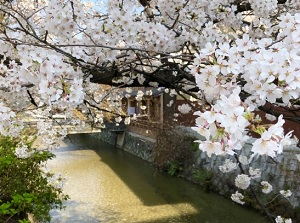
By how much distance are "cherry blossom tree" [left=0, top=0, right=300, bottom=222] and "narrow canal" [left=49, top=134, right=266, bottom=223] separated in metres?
3.18

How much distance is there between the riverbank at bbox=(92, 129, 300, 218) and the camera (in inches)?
256

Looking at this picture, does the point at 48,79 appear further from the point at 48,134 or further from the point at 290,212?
the point at 290,212

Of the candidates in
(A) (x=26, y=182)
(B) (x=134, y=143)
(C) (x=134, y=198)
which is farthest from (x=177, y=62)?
(B) (x=134, y=143)

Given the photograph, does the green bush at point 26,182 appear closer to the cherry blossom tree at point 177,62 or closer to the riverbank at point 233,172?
the cherry blossom tree at point 177,62

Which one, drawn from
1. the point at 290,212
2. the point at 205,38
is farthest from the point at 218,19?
the point at 290,212

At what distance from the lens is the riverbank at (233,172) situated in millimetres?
6492

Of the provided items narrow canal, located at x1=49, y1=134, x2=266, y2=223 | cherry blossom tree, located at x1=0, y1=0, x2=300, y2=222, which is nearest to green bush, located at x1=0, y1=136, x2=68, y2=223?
cherry blossom tree, located at x1=0, y1=0, x2=300, y2=222

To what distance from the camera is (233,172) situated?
8.18m

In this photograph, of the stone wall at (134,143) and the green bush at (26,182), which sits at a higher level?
the green bush at (26,182)

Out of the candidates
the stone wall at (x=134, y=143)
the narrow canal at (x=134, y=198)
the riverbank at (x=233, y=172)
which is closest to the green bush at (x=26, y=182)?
the narrow canal at (x=134, y=198)

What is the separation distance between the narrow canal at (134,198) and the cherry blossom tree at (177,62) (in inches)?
125

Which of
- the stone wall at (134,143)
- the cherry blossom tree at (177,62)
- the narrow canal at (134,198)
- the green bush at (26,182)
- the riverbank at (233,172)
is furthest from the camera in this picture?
the stone wall at (134,143)

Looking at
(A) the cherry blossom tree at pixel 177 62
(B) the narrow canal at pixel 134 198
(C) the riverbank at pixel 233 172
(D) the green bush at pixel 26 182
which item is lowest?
(B) the narrow canal at pixel 134 198

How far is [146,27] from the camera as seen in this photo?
2.47 meters
